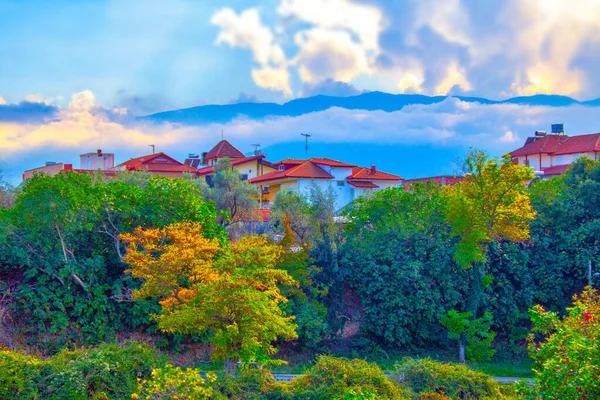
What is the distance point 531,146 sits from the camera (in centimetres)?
6462

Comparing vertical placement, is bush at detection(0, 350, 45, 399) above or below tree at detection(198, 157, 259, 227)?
below

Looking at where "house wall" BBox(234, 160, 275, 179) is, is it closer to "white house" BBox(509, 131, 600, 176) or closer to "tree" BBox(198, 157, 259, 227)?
"tree" BBox(198, 157, 259, 227)

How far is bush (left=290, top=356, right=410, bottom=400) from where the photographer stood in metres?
16.3

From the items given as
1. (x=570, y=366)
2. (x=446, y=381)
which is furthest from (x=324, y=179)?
(x=570, y=366)

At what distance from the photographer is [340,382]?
16641 millimetres

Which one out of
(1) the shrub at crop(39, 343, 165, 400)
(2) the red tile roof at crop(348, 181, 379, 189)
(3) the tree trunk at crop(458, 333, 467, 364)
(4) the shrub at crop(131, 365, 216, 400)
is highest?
(2) the red tile roof at crop(348, 181, 379, 189)

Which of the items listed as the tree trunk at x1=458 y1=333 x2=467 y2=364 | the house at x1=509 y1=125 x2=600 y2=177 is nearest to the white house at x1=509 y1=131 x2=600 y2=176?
the house at x1=509 y1=125 x2=600 y2=177

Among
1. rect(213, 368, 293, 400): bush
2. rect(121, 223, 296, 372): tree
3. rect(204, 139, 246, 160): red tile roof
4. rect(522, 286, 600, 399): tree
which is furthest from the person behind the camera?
rect(204, 139, 246, 160): red tile roof

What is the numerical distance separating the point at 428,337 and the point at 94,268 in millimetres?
16610

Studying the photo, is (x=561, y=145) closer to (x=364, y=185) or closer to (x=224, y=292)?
(x=364, y=185)

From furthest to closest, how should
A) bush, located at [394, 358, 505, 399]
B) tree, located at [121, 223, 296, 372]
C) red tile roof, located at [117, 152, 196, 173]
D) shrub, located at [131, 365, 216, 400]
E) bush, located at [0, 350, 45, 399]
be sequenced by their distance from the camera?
red tile roof, located at [117, 152, 196, 173] → tree, located at [121, 223, 296, 372] → bush, located at [394, 358, 505, 399] → bush, located at [0, 350, 45, 399] → shrub, located at [131, 365, 216, 400]

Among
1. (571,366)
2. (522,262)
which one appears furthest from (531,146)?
(571,366)

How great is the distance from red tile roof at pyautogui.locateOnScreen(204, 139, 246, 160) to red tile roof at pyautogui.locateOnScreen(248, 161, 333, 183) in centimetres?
1206

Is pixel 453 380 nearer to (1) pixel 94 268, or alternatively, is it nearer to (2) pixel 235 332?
(2) pixel 235 332
